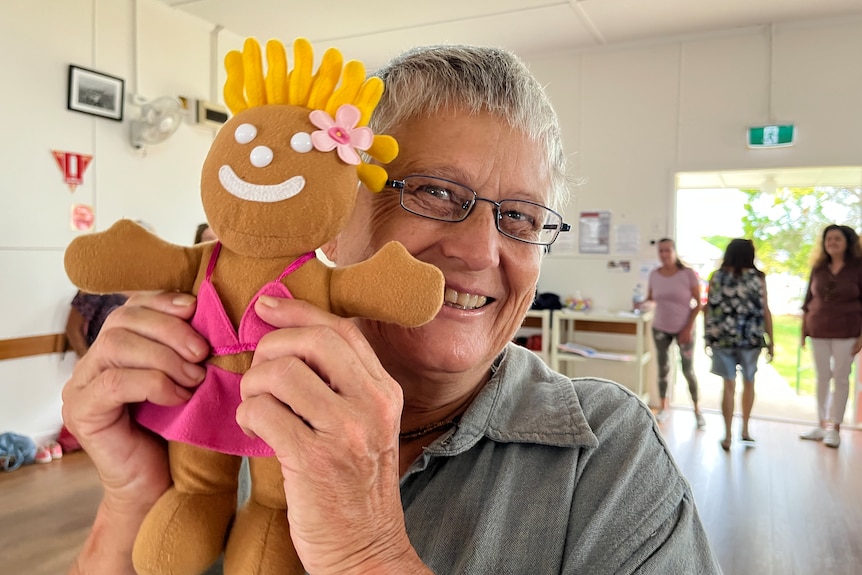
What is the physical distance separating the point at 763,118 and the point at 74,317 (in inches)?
215

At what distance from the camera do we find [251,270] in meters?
0.63

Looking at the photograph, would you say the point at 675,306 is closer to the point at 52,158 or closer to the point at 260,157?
the point at 52,158

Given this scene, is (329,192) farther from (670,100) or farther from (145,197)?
(670,100)

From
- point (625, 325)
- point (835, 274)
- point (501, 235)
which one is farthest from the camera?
point (625, 325)

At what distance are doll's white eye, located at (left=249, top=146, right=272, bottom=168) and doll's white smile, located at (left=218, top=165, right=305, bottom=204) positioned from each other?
0.07 ft

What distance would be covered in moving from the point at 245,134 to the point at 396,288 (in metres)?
0.22

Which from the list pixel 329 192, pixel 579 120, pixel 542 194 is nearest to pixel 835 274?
pixel 579 120

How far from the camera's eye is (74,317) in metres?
4.07

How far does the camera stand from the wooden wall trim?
12.4ft

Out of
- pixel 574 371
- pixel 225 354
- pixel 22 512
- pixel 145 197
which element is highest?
pixel 145 197

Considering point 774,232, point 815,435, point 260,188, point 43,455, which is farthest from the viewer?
point 774,232

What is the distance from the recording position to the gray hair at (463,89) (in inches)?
38.3

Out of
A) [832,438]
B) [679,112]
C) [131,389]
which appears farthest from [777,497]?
[131,389]

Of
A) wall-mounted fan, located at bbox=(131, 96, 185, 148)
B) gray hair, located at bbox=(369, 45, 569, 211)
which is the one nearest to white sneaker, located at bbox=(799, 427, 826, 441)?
gray hair, located at bbox=(369, 45, 569, 211)
